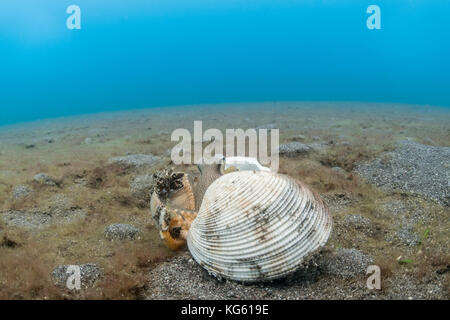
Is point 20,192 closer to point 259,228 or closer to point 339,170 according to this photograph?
point 259,228

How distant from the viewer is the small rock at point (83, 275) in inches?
207

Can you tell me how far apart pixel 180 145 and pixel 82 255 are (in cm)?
1122

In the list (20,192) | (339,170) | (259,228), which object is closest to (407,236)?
(259,228)

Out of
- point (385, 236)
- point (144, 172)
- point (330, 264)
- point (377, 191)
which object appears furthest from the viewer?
point (144, 172)

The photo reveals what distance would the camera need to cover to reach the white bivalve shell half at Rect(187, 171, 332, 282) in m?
4.82

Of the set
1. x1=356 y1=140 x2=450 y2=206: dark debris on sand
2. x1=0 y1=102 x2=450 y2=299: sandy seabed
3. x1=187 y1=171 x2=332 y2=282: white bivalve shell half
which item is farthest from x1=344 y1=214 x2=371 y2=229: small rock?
x1=356 y1=140 x2=450 y2=206: dark debris on sand

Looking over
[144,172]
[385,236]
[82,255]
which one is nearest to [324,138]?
[144,172]

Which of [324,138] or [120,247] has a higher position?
[324,138]

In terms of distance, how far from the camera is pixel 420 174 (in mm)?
10305

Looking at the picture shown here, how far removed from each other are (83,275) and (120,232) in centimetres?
200

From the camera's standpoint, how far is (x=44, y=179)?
10.9 m

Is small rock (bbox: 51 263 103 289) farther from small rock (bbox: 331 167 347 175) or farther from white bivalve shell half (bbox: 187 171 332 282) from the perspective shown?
small rock (bbox: 331 167 347 175)

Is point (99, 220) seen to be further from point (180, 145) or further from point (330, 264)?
point (180, 145)
